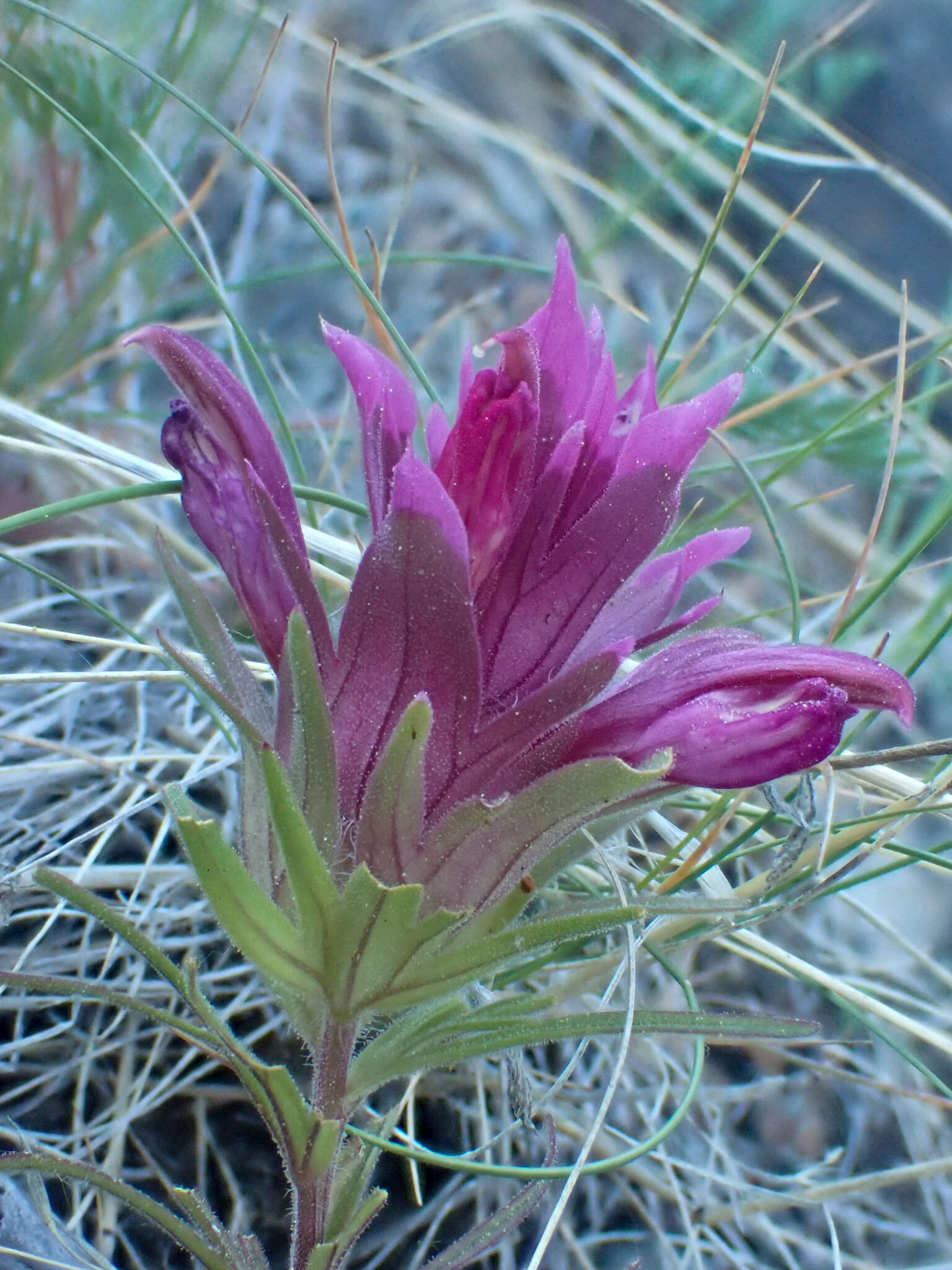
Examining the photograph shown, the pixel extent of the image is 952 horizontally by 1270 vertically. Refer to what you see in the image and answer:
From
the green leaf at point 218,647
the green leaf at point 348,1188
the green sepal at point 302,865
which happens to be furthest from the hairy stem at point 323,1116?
the green leaf at point 218,647

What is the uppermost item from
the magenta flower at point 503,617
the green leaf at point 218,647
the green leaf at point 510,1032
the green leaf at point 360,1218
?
the magenta flower at point 503,617

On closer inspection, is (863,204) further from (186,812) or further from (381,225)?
(186,812)

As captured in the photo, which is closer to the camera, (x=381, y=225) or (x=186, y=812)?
(x=186, y=812)

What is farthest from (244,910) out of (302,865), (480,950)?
(480,950)

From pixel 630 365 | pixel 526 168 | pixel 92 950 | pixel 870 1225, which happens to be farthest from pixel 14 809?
pixel 526 168

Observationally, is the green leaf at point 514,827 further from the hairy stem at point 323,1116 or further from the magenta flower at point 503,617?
the hairy stem at point 323,1116

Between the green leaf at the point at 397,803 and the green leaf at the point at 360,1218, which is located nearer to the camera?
the green leaf at the point at 397,803

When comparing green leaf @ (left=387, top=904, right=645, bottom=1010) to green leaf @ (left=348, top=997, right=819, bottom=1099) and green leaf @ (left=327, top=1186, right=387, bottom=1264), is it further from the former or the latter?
green leaf @ (left=327, top=1186, right=387, bottom=1264)
